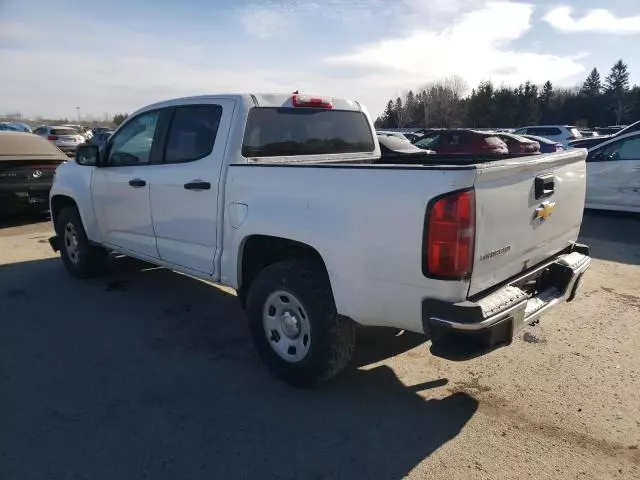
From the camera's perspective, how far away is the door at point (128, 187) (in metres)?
4.62

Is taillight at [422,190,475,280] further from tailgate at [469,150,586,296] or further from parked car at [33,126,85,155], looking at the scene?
parked car at [33,126,85,155]

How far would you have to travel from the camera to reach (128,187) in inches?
189

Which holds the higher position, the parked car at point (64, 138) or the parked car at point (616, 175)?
the parked car at point (64, 138)

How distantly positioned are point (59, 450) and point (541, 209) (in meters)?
3.17

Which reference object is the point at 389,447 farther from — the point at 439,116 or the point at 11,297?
the point at 439,116

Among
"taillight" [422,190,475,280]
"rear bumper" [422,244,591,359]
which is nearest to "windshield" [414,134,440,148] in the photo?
"rear bumper" [422,244,591,359]

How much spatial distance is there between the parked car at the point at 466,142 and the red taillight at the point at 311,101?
9607 millimetres

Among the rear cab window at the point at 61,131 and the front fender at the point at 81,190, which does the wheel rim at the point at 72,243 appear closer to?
the front fender at the point at 81,190

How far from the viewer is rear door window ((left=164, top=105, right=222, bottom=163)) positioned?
398 centimetres

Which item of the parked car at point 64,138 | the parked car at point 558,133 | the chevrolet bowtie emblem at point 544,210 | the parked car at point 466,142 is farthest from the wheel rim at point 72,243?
the parked car at point 558,133

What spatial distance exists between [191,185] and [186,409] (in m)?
1.70

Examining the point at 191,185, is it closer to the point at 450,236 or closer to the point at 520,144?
the point at 450,236

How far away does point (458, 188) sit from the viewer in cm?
250

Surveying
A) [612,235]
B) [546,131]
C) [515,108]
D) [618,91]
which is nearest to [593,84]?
[618,91]
